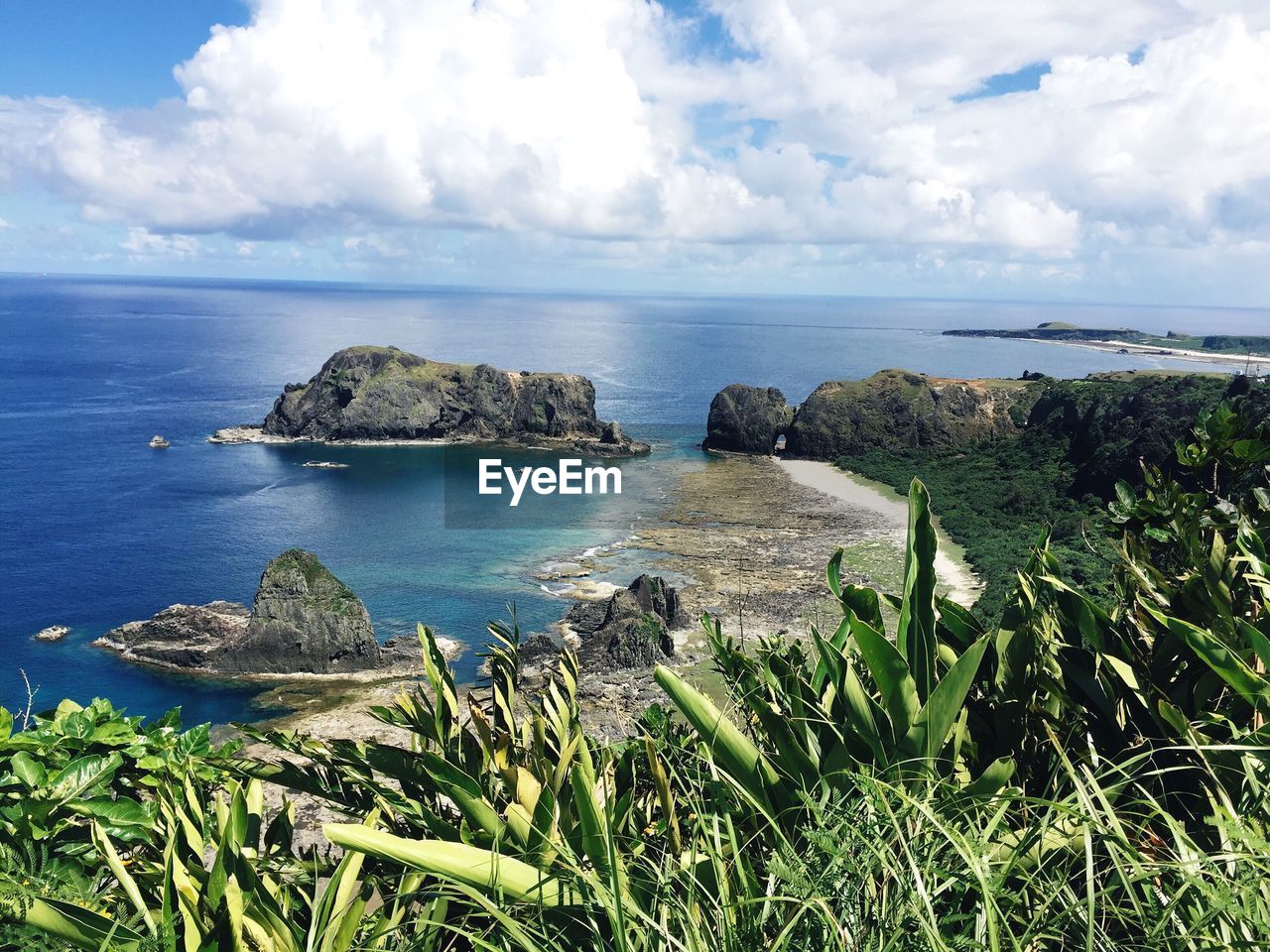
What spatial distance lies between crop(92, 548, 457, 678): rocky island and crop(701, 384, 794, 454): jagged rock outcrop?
142ft

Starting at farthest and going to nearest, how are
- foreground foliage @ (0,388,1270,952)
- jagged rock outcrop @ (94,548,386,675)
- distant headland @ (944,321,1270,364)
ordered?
distant headland @ (944,321,1270,364) → jagged rock outcrop @ (94,548,386,675) → foreground foliage @ (0,388,1270,952)

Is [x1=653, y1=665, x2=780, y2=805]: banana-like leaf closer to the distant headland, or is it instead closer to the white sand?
the white sand

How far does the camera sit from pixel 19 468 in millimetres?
57688

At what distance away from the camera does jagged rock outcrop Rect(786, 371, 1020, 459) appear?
6656 cm

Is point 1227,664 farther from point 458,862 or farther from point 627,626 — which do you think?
point 627,626

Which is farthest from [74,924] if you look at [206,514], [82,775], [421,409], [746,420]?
[421,409]

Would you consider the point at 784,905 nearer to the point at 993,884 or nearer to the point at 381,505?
the point at 993,884

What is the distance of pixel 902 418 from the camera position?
67.6 meters

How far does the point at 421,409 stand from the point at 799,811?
72932mm

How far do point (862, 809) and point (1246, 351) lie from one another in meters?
180

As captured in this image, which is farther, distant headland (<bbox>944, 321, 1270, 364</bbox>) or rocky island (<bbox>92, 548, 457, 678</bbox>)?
distant headland (<bbox>944, 321, 1270, 364</bbox>)

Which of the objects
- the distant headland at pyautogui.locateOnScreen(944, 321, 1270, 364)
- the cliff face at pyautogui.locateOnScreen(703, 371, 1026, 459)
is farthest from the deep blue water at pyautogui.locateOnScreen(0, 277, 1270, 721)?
the distant headland at pyautogui.locateOnScreen(944, 321, 1270, 364)

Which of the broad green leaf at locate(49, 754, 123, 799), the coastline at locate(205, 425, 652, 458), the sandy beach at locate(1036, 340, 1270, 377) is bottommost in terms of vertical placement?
the coastline at locate(205, 425, 652, 458)

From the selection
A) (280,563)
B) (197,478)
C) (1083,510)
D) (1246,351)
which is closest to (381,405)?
(197,478)
